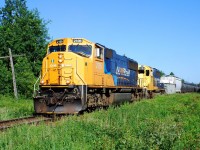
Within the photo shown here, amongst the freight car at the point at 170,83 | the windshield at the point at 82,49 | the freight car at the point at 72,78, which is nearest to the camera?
the freight car at the point at 72,78

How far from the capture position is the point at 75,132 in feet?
29.0

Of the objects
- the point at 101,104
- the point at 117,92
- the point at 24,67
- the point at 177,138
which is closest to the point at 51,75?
the point at 101,104

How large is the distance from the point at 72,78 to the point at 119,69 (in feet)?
24.1

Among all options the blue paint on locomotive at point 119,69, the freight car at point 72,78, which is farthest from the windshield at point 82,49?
the blue paint on locomotive at point 119,69

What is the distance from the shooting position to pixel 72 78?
15.6 metres

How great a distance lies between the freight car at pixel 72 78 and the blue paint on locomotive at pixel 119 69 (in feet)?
0.83

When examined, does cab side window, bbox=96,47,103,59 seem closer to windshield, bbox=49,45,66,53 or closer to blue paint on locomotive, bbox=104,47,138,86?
blue paint on locomotive, bbox=104,47,138,86

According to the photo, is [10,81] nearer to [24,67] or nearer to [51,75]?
[24,67]

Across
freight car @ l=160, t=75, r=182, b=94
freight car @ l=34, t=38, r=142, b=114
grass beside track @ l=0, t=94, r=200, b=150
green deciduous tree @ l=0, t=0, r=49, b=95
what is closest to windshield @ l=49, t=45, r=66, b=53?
freight car @ l=34, t=38, r=142, b=114

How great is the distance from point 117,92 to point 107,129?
13.4m

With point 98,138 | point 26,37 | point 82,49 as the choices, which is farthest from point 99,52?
point 26,37

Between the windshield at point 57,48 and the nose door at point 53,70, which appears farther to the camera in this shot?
the windshield at point 57,48

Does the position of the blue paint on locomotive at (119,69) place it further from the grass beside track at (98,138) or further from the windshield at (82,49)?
the grass beside track at (98,138)

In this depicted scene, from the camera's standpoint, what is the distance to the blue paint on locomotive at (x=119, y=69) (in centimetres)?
1950
